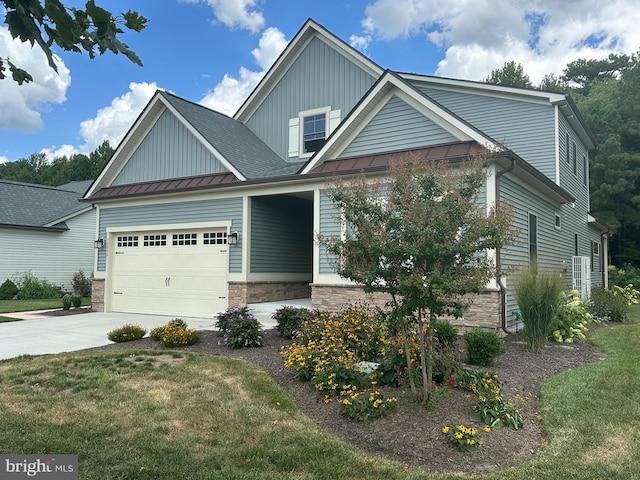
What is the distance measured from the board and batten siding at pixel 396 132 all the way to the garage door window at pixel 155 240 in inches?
238

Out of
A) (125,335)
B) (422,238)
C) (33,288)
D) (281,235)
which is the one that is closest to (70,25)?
(422,238)

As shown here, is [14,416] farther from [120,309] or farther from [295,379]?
[120,309]

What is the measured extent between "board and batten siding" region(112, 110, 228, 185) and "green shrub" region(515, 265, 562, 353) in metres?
8.51

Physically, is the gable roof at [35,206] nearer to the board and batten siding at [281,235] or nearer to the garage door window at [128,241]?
the garage door window at [128,241]

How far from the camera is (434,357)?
5.31 meters

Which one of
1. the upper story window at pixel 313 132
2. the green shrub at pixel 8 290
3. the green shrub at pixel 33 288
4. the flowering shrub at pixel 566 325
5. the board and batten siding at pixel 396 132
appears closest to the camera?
the flowering shrub at pixel 566 325

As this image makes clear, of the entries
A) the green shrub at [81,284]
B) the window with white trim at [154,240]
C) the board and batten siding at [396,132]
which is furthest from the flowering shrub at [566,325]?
the green shrub at [81,284]

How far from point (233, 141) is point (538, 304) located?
33.2ft

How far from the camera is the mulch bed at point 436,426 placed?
3.82 m

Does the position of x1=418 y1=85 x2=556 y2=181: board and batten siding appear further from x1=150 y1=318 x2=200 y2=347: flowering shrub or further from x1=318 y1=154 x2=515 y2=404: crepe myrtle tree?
x1=150 y1=318 x2=200 y2=347: flowering shrub

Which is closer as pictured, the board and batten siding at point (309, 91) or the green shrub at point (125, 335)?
the green shrub at point (125, 335)

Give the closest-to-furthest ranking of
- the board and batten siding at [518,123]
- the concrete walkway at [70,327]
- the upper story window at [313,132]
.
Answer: the concrete walkway at [70,327] < the board and batten siding at [518,123] < the upper story window at [313,132]

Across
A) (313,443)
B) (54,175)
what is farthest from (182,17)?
(54,175)

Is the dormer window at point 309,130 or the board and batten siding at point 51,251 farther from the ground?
the dormer window at point 309,130
